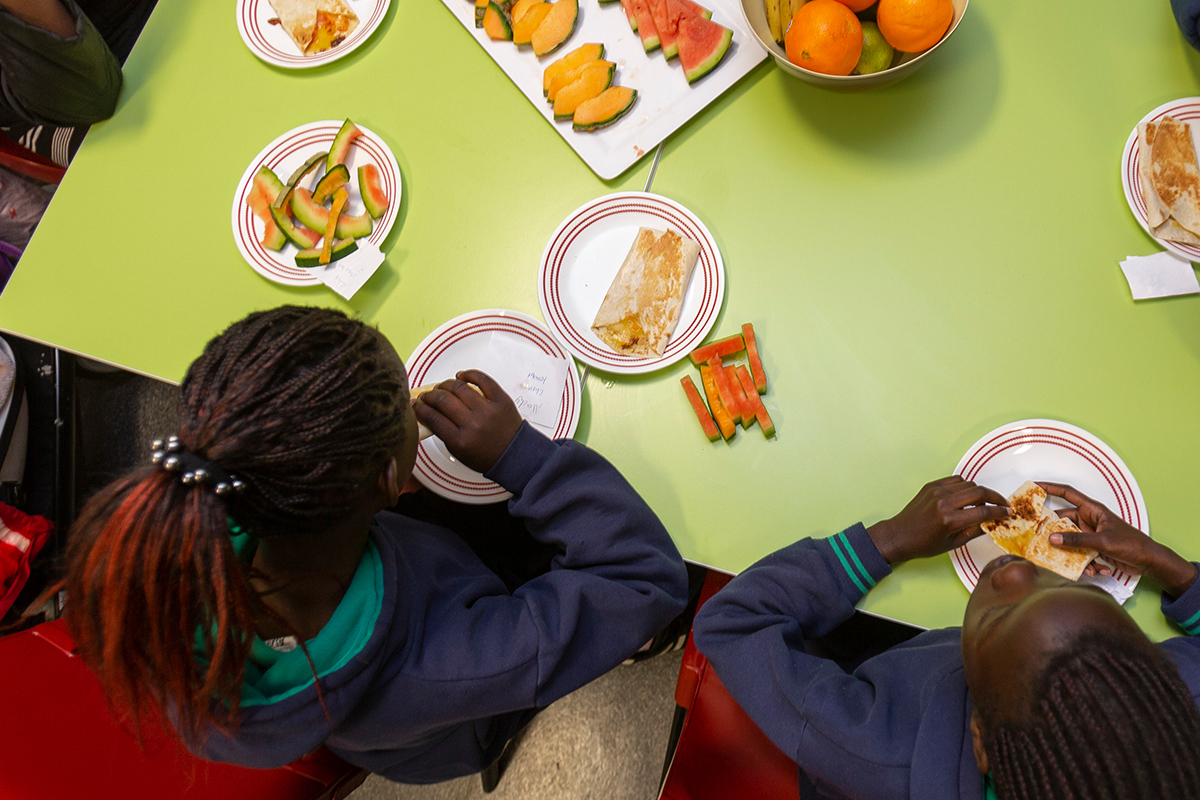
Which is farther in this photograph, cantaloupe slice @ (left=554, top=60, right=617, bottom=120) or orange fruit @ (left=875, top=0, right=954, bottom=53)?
cantaloupe slice @ (left=554, top=60, right=617, bottom=120)

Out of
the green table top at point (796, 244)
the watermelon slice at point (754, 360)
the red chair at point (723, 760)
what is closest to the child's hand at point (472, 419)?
the green table top at point (796, 244)

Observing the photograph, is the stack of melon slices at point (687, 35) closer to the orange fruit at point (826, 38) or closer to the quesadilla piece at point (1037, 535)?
the orange fruit at point (826, 38)

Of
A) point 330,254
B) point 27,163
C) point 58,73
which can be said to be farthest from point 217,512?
point 27,163

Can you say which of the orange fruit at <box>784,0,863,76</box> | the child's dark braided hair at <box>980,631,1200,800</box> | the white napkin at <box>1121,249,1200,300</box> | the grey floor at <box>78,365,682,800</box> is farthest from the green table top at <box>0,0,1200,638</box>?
the grey floor at <box>78,365,682,800</box>

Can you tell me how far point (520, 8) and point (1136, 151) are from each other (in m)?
1.07

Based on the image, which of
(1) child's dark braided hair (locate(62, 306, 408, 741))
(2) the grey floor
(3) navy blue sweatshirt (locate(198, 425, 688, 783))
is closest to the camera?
(1) child's dark braided hair (locate(62, 306, 408, 741))

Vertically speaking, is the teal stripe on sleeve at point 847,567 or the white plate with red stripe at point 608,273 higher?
the white plate with red stripe at point 608,273

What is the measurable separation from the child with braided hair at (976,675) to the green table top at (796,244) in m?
0.06

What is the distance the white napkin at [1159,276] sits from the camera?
98 cm

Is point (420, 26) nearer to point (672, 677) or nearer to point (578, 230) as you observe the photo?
point (578, 230)

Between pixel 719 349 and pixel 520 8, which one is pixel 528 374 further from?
pixel 520 8

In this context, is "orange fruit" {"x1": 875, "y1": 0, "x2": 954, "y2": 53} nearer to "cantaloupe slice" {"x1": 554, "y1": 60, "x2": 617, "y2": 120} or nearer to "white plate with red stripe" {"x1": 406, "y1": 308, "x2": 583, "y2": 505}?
"cantaloupe slice" {"x1": 554, "y1": 60, "x2": 617, "y2": 120}

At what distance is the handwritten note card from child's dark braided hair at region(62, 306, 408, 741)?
0.33m

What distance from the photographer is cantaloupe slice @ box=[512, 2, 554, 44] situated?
114cm
